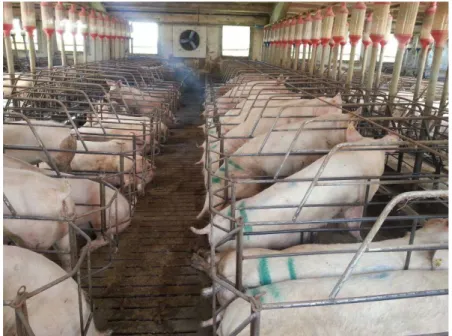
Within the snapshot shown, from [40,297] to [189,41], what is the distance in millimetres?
16493

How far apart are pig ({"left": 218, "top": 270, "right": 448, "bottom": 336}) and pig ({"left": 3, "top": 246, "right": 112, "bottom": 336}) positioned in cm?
76

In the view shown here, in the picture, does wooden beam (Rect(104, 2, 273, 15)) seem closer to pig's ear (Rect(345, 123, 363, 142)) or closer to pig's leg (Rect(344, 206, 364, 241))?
pig's ear (Rect(345, 123, 363, 142))

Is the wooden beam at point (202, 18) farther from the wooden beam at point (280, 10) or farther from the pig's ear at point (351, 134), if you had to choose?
the pig's ear at point (351, 134)

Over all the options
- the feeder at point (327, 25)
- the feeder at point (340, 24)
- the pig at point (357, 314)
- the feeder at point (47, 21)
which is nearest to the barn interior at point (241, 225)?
the pig at point (357, 314)

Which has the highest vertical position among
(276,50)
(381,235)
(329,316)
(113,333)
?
(276,50)

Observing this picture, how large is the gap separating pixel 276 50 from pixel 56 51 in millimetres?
10035

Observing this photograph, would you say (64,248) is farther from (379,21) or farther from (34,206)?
(379,21)

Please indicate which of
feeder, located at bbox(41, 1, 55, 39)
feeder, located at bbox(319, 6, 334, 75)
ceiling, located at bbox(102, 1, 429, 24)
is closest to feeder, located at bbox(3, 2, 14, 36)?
feeder, located at bbox(41, 1, 55, 39)

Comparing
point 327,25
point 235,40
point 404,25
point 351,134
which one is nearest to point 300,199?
point 351,134

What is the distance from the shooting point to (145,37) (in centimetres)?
1797

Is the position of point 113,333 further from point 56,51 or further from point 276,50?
point 56,51

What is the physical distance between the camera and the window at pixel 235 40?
18.0m

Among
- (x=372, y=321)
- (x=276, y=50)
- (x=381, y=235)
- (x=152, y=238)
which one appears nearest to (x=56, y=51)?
(x=276, y=50)

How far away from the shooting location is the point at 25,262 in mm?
2143
